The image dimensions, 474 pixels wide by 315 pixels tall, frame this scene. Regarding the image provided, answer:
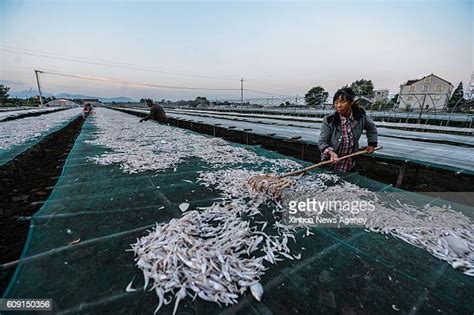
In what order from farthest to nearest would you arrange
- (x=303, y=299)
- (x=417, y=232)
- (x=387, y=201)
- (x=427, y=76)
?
(x=427, y=76)
(x=387, y=201)
(x=417, y=232)
(x=303, y=299)

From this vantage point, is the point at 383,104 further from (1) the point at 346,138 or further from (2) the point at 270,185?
(2) the point at 270,185

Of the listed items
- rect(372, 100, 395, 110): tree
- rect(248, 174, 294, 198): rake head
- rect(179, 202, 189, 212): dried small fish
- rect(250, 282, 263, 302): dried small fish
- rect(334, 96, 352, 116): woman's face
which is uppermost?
rect(372, 100, 395, 110): tree

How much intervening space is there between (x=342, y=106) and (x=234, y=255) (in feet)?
9.20

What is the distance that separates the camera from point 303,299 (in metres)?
1.23

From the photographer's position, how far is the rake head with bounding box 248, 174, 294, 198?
2.50 m

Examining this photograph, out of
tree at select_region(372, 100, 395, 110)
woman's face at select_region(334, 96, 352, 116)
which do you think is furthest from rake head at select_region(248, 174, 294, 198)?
tree at select_region(372, 100, 395, 110)

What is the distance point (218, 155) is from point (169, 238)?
307cm

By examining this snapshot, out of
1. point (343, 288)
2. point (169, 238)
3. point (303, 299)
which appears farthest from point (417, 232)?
point (169, 238)

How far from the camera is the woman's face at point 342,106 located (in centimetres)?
317

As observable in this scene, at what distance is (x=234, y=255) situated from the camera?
5.00ft

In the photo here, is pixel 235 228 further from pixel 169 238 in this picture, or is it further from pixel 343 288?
pixel 343 288

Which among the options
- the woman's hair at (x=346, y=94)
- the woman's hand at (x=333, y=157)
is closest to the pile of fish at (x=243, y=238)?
the woman's hand at (x=333, y=157)

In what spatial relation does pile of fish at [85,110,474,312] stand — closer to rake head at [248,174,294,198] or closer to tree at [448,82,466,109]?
rake head at [248,174,294,198]

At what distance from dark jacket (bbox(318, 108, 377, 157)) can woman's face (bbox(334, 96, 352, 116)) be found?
0.37ft
